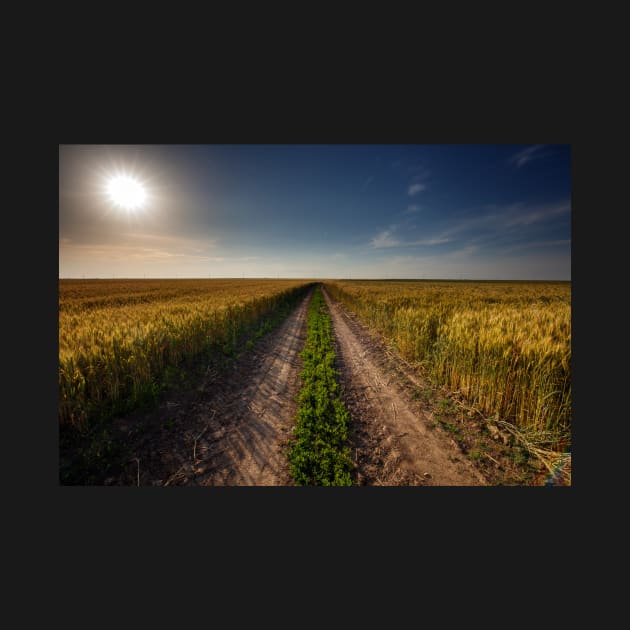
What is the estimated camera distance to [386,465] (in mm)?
3598

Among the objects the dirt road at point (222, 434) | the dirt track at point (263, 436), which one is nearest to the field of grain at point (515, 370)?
the dirt track at point (263, 436)

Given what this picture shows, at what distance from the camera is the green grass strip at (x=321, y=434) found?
3410 mm

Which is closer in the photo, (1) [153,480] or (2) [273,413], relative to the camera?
(1) [153,480]

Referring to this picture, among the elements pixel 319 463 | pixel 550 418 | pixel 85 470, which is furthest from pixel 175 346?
pixel 550 418

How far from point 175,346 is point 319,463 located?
5.10 metres

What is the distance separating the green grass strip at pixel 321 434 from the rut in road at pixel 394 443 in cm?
22

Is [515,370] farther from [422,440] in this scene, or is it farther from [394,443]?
[394,443]

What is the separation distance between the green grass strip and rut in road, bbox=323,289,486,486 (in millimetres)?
225

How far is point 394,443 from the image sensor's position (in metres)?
4.02

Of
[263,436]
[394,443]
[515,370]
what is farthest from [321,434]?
[515,370]

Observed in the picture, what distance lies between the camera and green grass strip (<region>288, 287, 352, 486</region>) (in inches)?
134

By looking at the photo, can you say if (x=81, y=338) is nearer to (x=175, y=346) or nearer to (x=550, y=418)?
(x=175, y=346)

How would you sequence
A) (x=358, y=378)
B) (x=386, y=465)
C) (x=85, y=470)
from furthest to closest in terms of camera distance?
(x=358, y=378), (x=386, y=465), (x=85, y=470)

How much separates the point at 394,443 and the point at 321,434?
1.25 metres
